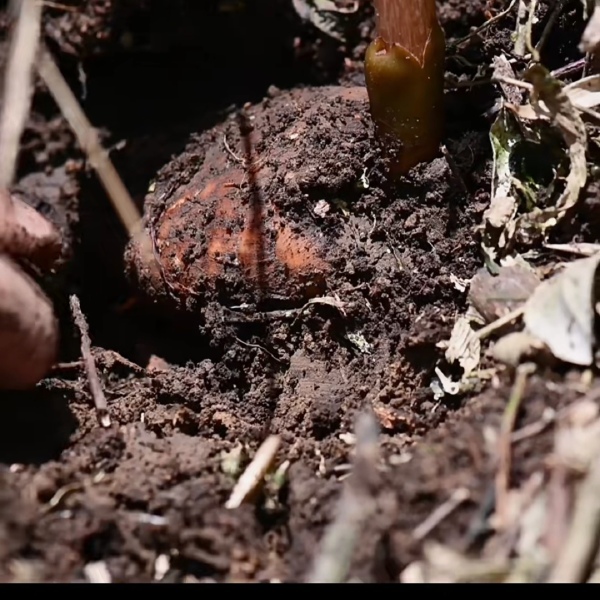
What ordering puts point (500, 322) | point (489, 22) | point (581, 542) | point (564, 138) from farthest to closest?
point (489, 22)
point (564, 138)
point (500, 322)
point (581, 542)

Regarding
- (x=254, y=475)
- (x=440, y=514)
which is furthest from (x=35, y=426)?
(x=440, y=514)

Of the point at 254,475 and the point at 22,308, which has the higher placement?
the point at 22,308

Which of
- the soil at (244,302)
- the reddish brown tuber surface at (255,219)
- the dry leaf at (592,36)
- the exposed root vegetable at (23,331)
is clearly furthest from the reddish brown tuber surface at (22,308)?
the dry leaf at (592,36)

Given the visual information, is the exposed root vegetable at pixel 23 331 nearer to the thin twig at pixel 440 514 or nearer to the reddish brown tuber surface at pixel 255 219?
the reddish brown tuber surface at pixel 255 219

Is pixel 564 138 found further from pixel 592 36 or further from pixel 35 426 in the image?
pixel 35 426

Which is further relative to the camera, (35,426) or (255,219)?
(255,219)

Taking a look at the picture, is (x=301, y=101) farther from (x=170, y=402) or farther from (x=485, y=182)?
(x=170, y=402)
